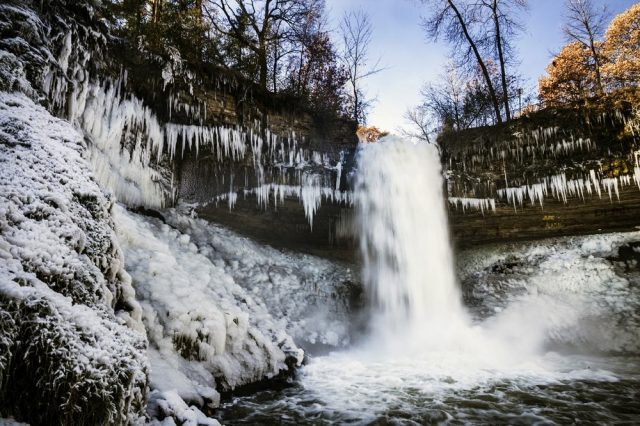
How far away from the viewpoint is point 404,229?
35.5 ft

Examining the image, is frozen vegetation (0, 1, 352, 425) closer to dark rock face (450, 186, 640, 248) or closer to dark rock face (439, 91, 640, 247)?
dark rock face (439, 91, 640, 247)

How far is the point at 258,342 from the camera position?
5.77 meters

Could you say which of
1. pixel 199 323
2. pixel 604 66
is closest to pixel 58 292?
pixel 199 323

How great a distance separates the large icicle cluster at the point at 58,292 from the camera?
193 cm

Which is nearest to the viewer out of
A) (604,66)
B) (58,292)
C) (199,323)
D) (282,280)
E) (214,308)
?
(58,292)

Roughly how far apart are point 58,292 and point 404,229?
9.42m

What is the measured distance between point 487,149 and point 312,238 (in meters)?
5.78

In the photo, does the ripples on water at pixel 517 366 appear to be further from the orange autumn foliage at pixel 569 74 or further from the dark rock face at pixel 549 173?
the orange autumn foliage at pixel 569 74

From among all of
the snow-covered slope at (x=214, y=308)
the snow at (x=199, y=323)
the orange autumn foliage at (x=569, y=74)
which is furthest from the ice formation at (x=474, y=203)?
the orange autumn foliage at (x=569, y=74)

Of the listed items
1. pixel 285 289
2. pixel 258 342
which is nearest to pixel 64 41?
pixel 258 342

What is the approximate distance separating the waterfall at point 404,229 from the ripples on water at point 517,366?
0.86 m

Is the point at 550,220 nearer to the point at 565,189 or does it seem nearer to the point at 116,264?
the point at 565,189

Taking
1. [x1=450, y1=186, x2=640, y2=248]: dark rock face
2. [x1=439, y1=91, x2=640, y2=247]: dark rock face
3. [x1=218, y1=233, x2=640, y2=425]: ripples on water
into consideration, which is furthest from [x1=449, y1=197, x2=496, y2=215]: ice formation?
[x1=218, y1=233, x2=640, y2=425]: ripples on water

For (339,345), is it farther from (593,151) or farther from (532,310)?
(593,151)
